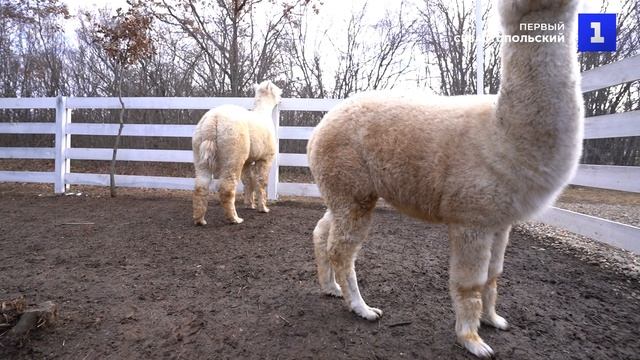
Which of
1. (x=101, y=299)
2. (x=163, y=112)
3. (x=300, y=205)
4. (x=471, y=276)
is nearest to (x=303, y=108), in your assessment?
(x=300, y=205)

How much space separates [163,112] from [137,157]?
6678 millimetres

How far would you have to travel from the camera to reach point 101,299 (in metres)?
2.45

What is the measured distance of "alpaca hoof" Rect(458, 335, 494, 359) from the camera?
186 cm

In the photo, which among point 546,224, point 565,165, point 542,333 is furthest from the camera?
point 546,224

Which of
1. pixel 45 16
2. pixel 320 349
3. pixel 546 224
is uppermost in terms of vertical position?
pixel 45 16

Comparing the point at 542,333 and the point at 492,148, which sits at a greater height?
the point at 492,148

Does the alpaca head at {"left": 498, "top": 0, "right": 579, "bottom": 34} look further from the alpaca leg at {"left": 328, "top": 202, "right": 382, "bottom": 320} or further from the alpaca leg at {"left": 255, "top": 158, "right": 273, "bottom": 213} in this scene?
→ the alpaca leg at {"left": 255, "top": 158, "right": 273, "bottom": 213}

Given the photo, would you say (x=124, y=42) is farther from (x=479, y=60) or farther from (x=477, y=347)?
(x=477, y=347)

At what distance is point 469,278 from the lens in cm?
182

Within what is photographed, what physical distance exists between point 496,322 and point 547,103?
1.36 m

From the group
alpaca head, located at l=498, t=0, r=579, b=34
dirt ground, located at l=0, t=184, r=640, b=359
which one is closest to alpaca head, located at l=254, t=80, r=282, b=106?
dirt ground, located at l=0, t=184, r=640, b=359

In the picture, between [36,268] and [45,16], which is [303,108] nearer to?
[36,268]

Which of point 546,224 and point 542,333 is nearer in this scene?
point 542,333

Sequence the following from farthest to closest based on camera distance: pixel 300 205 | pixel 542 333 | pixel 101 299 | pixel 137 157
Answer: pixel 137 157 → pixel 300 205 → pixel 101 299 → pixel 542 333
